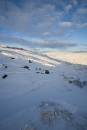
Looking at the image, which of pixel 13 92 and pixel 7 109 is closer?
pixel 7 109

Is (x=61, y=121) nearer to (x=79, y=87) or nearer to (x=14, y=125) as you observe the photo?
(x=14, y=125)

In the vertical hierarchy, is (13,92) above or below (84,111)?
above

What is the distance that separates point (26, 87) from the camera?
12.3 metres

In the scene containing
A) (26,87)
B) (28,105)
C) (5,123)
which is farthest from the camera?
(26,87)

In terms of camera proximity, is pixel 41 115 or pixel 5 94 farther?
pixel 5 94

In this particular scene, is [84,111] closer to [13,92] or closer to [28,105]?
[28,105]

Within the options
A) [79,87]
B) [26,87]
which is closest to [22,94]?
[26,87]

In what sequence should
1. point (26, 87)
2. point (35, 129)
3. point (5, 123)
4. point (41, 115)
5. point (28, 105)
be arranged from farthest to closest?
point (26, 87), point (28, 105), point (41, 115), point (5, 123), point (35, 129)

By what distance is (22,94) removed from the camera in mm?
10688

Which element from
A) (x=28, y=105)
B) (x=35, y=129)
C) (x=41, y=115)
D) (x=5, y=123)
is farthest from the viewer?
(x=28, y=105)

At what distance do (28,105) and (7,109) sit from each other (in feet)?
4.59

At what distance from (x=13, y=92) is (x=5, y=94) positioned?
29.7 inches

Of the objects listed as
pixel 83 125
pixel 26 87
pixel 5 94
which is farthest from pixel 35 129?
pixel 26 87

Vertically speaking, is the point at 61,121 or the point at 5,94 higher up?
the point at 5,94
